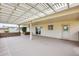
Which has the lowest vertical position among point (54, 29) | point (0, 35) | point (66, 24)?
point (0, 35)

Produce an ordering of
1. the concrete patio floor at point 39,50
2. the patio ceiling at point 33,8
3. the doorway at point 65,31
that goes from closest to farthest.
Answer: the concrete patio floor at point 39,50
the patio ceiling at point 33,8
the doorway at point 65,31

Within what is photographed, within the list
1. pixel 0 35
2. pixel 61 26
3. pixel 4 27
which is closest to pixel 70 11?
pixel 61 26

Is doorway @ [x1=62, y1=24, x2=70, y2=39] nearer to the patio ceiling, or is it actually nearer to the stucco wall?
the stucco wall

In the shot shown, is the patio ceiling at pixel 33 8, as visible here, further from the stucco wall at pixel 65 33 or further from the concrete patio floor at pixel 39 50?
the stucco wall at pixel 65 33

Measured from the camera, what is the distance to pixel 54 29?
10.1 m

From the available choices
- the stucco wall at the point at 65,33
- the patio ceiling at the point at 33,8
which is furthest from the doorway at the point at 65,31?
the patio ceiling at the point at 33,8

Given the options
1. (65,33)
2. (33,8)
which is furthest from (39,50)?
(65,33)

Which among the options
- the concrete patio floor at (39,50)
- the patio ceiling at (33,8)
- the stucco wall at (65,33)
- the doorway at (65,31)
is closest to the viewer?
the concrete patio floor at (39,50)

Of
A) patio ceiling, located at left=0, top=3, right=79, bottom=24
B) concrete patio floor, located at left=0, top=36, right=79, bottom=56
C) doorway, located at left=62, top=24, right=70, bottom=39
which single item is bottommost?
concrete patio floor, located at left=0, top=36, right=79, bottom=56

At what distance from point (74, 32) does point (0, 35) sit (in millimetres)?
11373

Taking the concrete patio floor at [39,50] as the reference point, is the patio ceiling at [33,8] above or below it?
above

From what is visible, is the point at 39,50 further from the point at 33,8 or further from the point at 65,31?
the point at 65,31

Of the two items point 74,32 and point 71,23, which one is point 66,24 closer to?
point 71,23

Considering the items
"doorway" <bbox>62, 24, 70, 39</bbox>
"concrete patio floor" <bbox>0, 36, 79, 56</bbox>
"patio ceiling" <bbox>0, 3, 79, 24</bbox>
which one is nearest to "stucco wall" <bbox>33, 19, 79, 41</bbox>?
"doorway" <bbox>62, 24, 70, 39</bbox>
